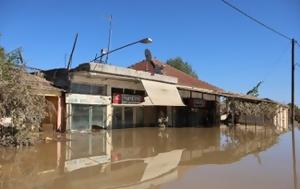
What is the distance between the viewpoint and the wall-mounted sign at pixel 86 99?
2419cm

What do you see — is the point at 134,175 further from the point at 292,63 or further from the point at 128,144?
the point at 292,63

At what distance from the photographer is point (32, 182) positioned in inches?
392

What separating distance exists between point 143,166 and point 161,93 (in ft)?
54.4

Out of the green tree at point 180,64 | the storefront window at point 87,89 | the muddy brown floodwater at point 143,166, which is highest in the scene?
the green tree at point 180,64

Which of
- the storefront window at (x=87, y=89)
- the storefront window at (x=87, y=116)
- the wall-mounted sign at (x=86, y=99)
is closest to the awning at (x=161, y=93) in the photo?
the wall-mounted sign at (x=86, y=99)

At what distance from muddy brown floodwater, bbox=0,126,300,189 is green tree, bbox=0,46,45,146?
894 mm

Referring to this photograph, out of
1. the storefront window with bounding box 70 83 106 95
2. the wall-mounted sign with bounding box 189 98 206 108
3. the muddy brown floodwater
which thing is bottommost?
the muddy brown floodwater

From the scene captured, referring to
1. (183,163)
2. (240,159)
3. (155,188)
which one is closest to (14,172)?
(155,188)

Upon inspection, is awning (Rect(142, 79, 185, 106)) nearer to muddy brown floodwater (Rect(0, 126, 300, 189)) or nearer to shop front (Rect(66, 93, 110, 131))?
shop front (Rect(66, 93, 110, 131))

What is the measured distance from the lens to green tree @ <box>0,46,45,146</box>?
15.8m

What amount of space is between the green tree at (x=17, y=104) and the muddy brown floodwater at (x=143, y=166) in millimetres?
894

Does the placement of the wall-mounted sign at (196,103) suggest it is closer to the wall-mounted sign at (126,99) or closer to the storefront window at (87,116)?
the wall-mounted sign at (126,99)

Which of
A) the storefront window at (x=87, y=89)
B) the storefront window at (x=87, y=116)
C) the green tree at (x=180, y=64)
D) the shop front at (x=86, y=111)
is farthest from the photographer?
the green tree at (x=180, y=64)

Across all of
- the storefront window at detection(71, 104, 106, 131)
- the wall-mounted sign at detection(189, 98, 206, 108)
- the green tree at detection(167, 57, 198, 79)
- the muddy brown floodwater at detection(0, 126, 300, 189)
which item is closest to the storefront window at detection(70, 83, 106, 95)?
the storefront window at detection(71, 104, 106, 131)
